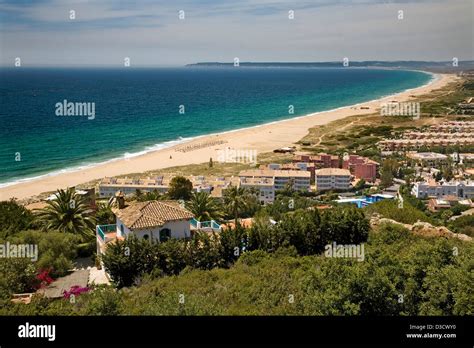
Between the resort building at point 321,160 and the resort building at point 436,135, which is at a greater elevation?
the resort building at point 436,135

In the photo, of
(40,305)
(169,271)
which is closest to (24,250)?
(169,271)

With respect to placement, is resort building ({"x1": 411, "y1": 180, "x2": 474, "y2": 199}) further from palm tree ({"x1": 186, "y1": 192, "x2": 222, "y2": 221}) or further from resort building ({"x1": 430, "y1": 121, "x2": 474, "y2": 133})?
resort building ({"x1": 430, "y1": 121, "x2": 474, "y2": 133})

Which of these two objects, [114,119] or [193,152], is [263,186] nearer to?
[193,152]

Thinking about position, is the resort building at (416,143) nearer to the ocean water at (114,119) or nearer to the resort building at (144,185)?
the ocean water at (114,119)

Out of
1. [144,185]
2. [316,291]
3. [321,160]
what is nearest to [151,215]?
[316,291]

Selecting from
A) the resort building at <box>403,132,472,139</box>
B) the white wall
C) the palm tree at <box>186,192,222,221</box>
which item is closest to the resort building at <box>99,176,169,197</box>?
the palm tree at <box>186,192,222,221</box>

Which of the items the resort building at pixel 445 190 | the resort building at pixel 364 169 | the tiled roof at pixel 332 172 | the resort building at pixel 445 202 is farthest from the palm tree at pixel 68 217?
the resort building at pixel 364 169
